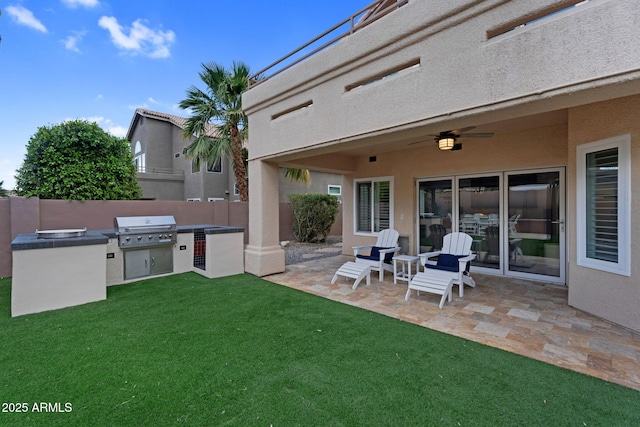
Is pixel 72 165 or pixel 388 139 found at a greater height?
pixel 72 165

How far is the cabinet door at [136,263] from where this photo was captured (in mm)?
6152

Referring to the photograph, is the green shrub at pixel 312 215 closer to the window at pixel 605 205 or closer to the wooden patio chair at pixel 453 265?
the wooden patio chair at pixel 453 265

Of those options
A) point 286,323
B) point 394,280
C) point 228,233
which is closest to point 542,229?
point 394,280

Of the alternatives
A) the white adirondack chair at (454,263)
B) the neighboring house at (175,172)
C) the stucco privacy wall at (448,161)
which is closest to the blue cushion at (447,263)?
the white adirondack chair at (454,263)

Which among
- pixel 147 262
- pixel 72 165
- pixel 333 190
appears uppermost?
pixel 333 190

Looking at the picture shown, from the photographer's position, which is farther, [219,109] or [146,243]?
[219,109]

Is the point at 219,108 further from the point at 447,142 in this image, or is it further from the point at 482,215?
the point at 482,215

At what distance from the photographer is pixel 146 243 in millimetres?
6309

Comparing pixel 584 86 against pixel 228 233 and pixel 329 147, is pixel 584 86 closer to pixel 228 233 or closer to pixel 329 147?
pixel 329 147

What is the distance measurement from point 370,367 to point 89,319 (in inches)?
161

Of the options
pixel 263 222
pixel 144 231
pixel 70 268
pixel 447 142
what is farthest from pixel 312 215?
pixel 70 268

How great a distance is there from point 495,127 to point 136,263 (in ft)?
27.0

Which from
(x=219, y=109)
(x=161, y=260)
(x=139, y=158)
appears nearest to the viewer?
(x=161, y=260)

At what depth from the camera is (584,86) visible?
108 inches
